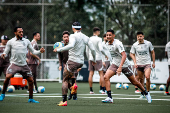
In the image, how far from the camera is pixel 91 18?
21578mm

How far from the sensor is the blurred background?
69.4 ft

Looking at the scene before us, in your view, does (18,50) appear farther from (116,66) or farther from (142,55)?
(142,55)

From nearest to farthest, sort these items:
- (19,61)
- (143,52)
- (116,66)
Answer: (19,61)
(116,66)
(143,52)

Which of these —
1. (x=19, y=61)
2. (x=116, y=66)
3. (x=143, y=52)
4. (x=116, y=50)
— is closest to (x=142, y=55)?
(x=143, y=52)

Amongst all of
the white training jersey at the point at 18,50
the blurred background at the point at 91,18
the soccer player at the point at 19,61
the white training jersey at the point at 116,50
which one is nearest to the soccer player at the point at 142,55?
the white training jersey at the point at 116,50

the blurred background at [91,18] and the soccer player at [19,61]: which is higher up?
the blurred background at [91,18]

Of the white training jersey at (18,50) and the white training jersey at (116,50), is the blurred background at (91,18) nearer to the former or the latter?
the white training jersey at (116,50)

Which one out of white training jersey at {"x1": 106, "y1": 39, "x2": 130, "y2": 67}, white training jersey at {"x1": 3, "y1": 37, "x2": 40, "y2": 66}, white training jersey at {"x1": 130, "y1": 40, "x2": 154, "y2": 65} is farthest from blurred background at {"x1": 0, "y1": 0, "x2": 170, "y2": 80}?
white training jersey at {"x1": 3, "y1": 37, "x2": 40, "y2": 66}

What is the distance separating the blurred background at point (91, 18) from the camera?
833 inches

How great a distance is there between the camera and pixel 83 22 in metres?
21.7

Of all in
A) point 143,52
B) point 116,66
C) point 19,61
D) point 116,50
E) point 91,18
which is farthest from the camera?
point 91,18

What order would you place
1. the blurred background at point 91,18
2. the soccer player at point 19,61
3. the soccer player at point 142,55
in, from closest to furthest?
the soccer player at point 19,61 → the soccer player at point 142,55 → the blurred background at point 91,18

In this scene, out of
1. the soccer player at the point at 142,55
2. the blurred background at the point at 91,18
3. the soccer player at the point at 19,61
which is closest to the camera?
the soccer player at the point at 19,61

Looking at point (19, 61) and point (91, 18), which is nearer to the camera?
point (19, 61)
